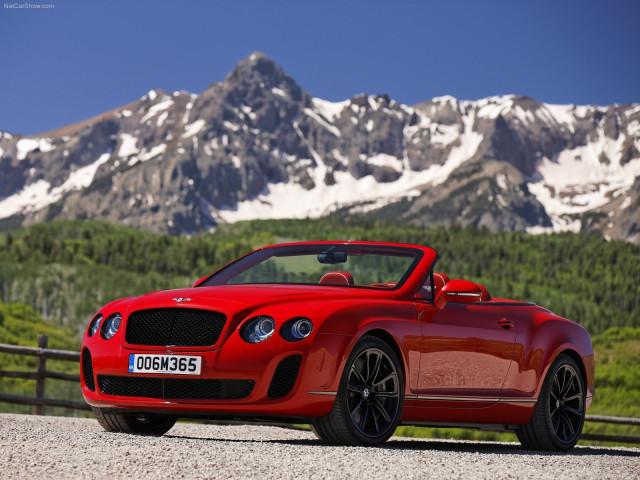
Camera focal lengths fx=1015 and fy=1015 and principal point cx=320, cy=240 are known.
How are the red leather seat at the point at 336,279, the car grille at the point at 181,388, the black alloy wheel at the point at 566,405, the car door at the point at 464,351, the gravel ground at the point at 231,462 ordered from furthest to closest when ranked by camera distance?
1. the black alloy wheel at the point at 566,405
2. the red leather seat at the point at 336,279
3. the car door at the point at 464,351
4. the car grille at the point at 181,388
5. the gravel ground at the point at 231,462

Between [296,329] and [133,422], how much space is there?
1963 mm

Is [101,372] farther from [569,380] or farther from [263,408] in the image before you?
[569,380]

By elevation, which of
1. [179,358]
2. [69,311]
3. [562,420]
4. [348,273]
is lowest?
[69,311]

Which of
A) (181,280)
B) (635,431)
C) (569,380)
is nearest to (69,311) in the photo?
(181,280)

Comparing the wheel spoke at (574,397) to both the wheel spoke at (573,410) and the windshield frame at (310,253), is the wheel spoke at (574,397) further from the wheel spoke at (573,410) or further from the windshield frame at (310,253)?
the windshield frame at (310,253)

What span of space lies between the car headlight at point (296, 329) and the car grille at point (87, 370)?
1755 millimetres

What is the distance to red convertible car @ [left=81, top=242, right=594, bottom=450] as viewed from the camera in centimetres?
682

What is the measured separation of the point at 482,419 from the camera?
8.26m

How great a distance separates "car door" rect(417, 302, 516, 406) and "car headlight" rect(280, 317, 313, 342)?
1123 millimetres

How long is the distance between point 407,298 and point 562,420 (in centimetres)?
233

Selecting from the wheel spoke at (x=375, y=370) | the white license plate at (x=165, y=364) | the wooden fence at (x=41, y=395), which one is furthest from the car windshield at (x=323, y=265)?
the wooden fence at (x=41, y=395)

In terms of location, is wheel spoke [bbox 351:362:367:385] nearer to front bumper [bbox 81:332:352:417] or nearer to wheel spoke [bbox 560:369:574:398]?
front bumper [bbox 81:332:352:417]

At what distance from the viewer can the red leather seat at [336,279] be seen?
316 inches

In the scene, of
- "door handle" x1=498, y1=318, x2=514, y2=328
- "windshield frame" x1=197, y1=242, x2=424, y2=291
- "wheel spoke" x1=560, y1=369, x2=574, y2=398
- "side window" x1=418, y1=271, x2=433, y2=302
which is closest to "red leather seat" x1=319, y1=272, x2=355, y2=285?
"windshield frame" x1=197, y1=242, x2=424, y2=291
